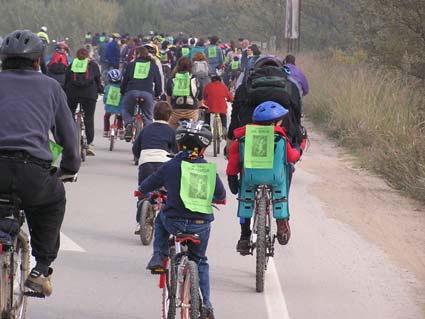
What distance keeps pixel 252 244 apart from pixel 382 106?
1423cm

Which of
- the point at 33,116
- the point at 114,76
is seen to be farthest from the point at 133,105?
the point at 33,116

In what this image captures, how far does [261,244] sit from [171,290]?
1.92 meters

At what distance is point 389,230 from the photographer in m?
13.9

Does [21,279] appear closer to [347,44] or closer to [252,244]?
[252,244]

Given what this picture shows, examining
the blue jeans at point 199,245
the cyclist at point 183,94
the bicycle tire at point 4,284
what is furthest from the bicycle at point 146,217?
the cyclist at point 183,94

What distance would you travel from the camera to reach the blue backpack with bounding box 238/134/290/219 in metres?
10.4

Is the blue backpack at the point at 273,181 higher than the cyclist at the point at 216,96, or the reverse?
the blue backpack at the point at 273,181

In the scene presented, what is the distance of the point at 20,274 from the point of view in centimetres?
749

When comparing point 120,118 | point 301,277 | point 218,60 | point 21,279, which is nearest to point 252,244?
point 301,277

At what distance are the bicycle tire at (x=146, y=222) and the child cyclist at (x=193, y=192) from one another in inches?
146

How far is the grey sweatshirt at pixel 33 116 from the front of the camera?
6.96 m

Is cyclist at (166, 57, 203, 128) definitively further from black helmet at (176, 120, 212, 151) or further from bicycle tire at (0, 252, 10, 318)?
bicycle tire at (0, 252, 10, 318)

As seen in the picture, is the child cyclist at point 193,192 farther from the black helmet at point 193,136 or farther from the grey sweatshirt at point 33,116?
the grey sweatshirt at point 33,116

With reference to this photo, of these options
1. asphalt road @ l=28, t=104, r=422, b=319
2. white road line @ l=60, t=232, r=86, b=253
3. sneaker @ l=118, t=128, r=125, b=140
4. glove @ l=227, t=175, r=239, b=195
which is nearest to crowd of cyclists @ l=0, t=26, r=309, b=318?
glove @ l=227, t=175, r=239, b=195
